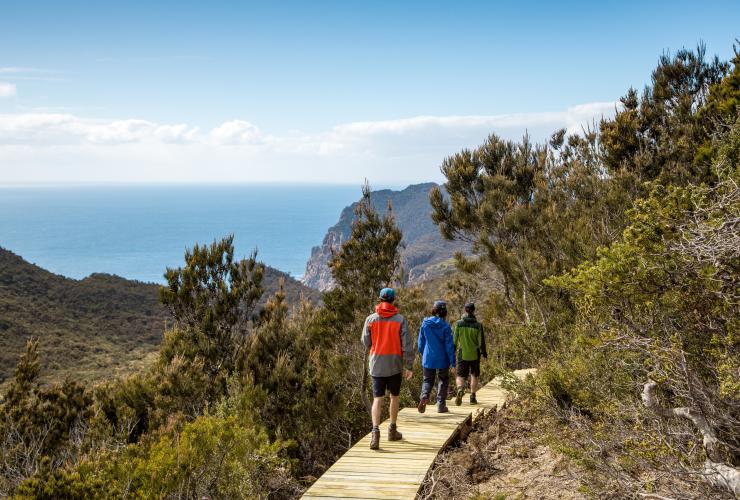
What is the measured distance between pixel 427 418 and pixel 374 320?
2.22 meters

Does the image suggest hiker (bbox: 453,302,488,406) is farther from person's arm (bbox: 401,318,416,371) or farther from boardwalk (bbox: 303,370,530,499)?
person's arm (bbox: 401,318,416,371)

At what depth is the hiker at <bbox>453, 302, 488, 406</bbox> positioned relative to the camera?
9211mm

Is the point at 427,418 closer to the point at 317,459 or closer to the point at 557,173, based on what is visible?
the point at 317,459

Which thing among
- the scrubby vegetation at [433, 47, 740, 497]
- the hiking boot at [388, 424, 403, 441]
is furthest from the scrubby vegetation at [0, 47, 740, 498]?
the hiking boot at [388, 424, 403, 441]

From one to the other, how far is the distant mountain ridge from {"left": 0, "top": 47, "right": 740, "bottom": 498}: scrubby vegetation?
21.7 m

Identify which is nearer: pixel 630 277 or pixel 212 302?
pixel 630 277

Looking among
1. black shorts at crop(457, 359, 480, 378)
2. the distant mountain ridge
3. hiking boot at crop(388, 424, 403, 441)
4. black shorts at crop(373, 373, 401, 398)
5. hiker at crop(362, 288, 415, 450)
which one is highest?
hiker at crop(362, 288, 415, 450)

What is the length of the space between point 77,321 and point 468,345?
48.4 m

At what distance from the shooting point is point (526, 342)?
13.5 m

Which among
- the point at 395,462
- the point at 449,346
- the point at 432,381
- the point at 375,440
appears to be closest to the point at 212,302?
the point at 432,381

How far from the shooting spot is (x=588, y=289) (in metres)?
5.96

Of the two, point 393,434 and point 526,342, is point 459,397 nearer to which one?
point 393,434

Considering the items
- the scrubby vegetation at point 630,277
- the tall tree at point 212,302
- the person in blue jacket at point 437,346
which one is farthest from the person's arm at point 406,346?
the tall tree at point 212,302

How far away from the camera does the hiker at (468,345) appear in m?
9.21
